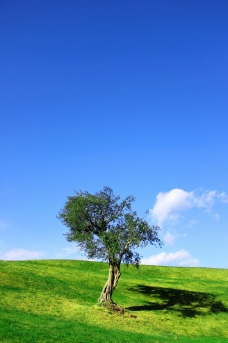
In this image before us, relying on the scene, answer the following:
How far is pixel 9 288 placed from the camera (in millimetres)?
55344

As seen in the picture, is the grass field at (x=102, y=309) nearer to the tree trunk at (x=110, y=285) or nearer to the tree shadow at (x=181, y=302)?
the tree shadow at (x=181, y=302)

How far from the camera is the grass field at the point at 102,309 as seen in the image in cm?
3686

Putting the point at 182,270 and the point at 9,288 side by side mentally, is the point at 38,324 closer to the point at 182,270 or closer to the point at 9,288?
the point at 9,288

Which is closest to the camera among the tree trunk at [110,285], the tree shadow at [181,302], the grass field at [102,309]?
the grass field at [102,309]

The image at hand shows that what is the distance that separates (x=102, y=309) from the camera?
49.5 metres

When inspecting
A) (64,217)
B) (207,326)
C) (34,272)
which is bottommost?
(207,326)

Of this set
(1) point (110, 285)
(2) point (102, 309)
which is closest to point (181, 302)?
(1) point (110, 285)

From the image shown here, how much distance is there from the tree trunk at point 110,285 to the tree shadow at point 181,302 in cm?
435

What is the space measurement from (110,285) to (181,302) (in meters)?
17.3

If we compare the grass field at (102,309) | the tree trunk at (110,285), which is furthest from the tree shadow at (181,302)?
the tree trunk at (110,285)

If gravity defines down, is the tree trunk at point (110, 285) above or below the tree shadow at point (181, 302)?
above

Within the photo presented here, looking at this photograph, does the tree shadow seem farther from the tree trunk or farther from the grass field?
the tree trunk

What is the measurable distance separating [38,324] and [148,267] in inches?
2552

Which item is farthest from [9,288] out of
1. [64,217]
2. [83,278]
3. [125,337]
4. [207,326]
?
[207,326]
